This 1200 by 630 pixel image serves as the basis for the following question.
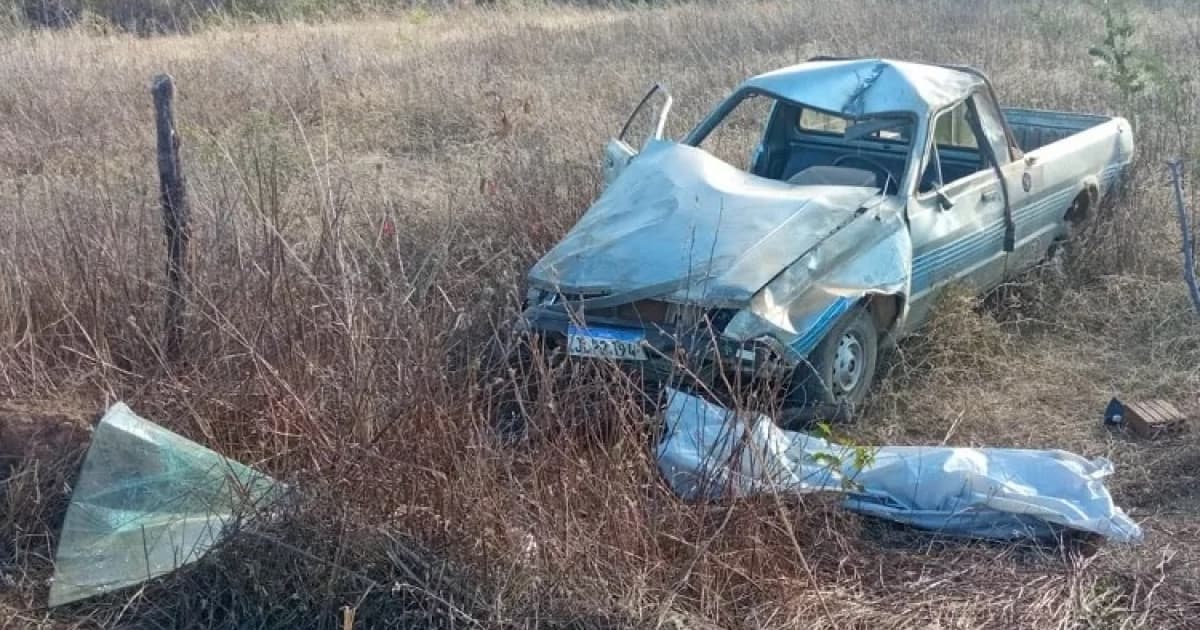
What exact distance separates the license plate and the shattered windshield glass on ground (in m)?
1.37

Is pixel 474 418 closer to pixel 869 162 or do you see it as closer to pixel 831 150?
pixel 869 162

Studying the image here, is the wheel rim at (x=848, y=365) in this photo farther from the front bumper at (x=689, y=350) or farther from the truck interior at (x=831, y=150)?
the truck interior at (x=831, y=150)

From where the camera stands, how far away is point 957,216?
5.67m

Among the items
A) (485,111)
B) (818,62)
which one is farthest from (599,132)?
(818,62)

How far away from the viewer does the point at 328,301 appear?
398cm

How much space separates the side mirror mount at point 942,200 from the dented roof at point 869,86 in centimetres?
41

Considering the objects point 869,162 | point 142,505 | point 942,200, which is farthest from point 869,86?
point 142,505

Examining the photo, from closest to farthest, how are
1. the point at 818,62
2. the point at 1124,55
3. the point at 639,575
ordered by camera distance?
the point at 639,575 < the point at 818,62 < the point at 1124,55

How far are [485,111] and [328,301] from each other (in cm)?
672

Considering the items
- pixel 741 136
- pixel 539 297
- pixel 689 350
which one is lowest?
pixel 741 136

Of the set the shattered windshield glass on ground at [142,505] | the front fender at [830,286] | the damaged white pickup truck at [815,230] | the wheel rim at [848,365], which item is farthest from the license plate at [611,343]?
the shattered windshield glass on ground at [142,505]

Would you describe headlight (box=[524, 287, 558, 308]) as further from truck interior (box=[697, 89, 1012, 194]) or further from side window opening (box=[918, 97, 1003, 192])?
side window opening (box=[918, 97, 1003, 192])

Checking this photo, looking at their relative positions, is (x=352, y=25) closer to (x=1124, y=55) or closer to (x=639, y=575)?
(x=1124, y=55)

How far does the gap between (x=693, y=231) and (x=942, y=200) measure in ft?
5.03
